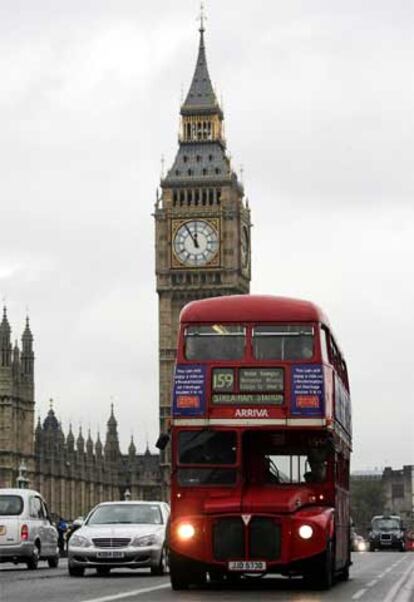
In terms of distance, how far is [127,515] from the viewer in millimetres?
32250

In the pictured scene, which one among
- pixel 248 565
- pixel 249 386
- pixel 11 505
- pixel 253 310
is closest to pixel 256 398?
pixel 249 386

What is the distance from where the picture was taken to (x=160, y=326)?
470ft

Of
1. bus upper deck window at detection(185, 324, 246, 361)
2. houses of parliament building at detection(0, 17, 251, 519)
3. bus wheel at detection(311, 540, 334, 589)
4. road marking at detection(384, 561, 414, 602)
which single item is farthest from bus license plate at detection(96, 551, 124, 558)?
houses of parliament building at detection(0, 17, 251, 519)

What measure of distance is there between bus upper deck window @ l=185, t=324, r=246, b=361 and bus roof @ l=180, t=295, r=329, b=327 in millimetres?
150

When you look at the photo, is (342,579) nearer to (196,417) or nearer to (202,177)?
(196,417)

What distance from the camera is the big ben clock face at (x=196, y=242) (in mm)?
141500

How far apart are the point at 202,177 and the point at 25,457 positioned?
5112 centimetres

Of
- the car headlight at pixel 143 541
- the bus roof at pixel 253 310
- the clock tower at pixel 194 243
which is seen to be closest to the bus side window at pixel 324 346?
the bus roof at pixel 253 310

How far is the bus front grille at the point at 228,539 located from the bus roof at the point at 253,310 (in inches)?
107

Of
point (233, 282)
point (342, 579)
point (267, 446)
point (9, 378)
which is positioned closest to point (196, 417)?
point (267, 446)

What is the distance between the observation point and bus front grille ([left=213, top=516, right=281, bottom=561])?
24.3 m

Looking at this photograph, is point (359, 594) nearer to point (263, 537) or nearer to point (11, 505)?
point (263, 537)

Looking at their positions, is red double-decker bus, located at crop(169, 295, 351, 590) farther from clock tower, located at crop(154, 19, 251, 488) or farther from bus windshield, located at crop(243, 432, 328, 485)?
→ clock tower, located at crop(154, 19, 251, 488)

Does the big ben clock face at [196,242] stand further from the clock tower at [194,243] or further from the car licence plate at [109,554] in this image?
the car licence plate at [109,554]
